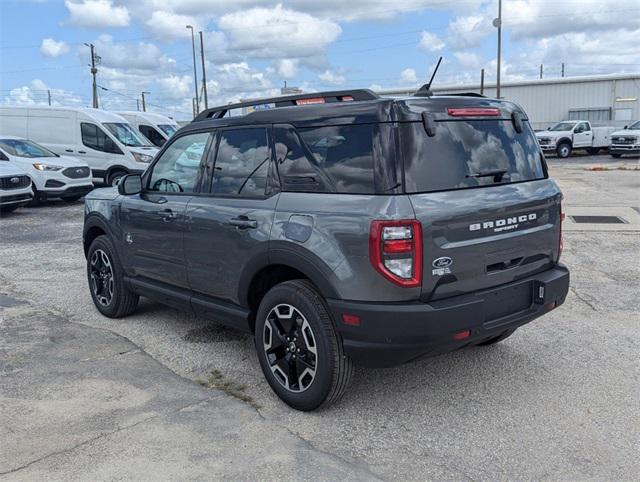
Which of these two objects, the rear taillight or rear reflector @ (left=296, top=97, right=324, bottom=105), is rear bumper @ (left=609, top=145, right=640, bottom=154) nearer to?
rear reflector @ (left=296, top=97, right=324, bottom=105)

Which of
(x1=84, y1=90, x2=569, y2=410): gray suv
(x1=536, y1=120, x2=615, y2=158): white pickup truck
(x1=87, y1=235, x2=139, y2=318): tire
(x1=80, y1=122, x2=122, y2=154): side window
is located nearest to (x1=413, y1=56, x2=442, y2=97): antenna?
(x1=84, y1=90, x2=569, y2=410): gray suv

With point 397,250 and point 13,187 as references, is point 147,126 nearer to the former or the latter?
point 13,187

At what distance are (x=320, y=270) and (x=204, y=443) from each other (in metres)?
1.16

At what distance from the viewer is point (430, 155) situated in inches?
135

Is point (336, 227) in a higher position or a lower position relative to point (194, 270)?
higher

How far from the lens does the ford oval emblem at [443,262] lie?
3271mm

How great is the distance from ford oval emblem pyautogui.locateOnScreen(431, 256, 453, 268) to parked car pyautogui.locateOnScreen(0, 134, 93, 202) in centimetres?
1307

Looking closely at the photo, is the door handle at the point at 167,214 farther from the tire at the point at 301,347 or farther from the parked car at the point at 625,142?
the parked car at the point at 625,142

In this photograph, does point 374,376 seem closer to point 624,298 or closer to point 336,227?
point 336,227

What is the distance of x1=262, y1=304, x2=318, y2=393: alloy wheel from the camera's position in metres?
3.66

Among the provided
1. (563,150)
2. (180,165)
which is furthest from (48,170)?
(563,150)

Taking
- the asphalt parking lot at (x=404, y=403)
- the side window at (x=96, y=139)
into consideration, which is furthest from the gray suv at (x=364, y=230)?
the side window at (x=96, y=139)

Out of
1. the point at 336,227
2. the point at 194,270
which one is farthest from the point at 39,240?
the point at 336,227

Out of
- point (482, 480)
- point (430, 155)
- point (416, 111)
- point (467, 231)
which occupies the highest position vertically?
point (416, 111)
